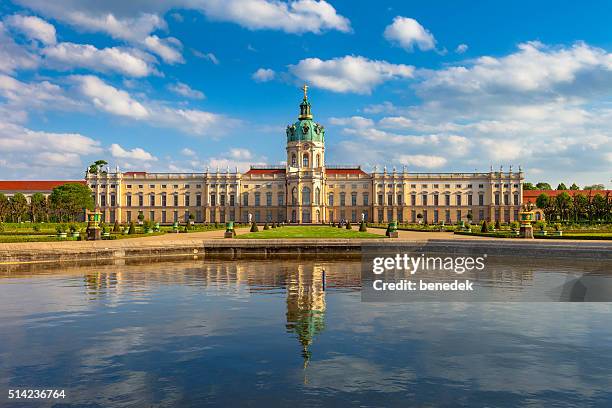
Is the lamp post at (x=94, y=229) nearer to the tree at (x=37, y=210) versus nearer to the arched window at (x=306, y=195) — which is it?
the tree at (x=37, y=210)

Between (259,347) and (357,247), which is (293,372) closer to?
(259,347)

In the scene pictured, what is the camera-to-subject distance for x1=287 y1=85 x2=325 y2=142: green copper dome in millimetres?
123062

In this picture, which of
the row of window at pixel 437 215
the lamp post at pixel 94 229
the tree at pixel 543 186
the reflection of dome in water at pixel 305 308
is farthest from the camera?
the tree at pixel 543 186

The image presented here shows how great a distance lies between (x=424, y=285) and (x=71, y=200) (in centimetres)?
9529

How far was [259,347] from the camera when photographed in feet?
45.0

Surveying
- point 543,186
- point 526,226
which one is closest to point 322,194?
point 526,226

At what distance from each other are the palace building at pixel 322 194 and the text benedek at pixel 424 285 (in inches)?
3706

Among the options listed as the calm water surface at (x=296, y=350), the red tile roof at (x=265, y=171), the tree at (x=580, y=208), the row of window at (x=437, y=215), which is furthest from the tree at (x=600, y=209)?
the calm water surface at (x=296, y=350)

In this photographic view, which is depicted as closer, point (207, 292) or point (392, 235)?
point (207, 292)

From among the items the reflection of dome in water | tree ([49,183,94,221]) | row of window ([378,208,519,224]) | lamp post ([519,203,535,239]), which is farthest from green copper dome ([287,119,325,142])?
the reflection of dome in water

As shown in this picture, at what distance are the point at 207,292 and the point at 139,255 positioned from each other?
17019mm

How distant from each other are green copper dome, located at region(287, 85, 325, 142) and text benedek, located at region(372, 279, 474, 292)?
3868 inches

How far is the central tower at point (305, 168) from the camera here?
116875 mm

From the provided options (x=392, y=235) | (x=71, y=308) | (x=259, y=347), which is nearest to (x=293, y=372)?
(x=259, y=347)
